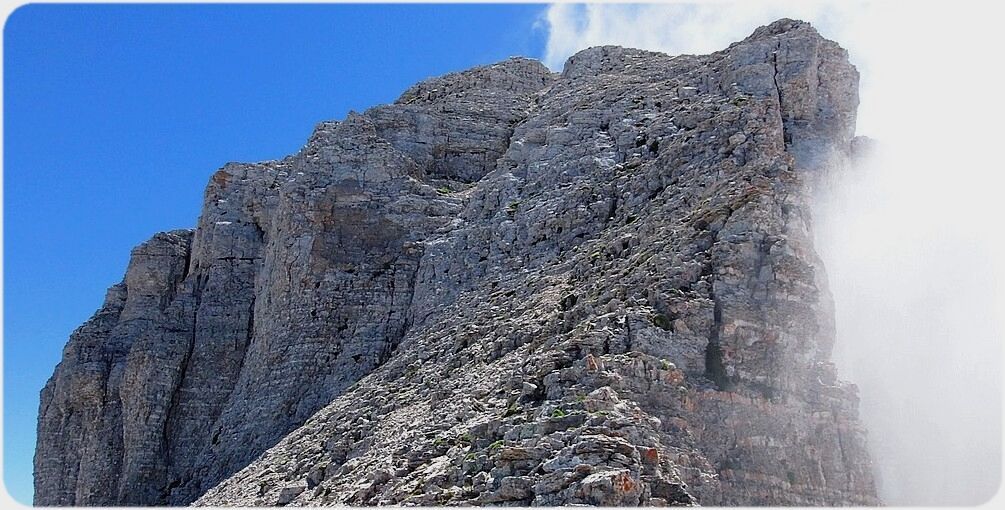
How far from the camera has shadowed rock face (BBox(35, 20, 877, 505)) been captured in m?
22.8

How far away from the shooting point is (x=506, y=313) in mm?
31734

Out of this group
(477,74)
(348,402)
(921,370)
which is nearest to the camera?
(921,370)

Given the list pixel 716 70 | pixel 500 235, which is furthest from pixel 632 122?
pixel 500 235

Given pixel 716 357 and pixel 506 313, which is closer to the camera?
pixel 716 357

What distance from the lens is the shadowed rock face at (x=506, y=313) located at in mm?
22828

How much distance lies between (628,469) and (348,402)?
15.6m

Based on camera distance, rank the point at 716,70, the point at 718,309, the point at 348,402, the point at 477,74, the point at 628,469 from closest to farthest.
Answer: the point at 628,469
the point at 718,309
the point at 348,402
the point at 716,70
the point at 477,74

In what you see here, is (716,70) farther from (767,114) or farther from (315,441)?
(315,441)

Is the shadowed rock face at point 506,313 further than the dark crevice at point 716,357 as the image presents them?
No

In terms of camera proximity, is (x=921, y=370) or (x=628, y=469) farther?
(x=921, y=370)

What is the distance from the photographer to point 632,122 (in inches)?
1500

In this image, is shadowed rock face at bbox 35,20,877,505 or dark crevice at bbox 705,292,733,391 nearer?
shadowed rock face at bbox 35,20,877,505

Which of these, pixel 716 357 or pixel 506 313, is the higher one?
pixel 506 313

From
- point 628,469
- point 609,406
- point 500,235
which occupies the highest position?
point 500,235
